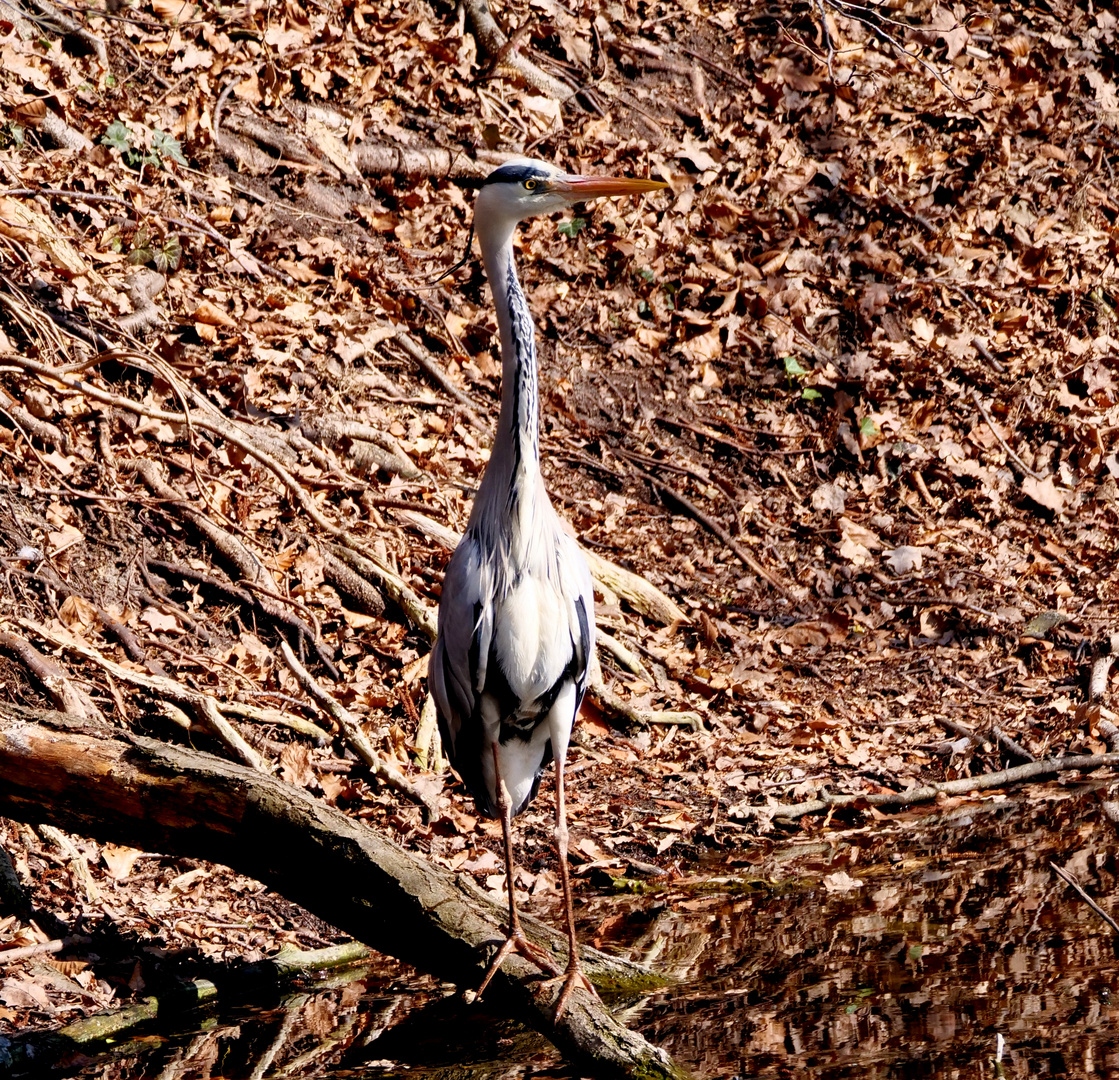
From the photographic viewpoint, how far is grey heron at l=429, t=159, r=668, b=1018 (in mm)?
4633

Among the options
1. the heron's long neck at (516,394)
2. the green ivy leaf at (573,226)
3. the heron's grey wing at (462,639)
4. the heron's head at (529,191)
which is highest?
the heron's head at (529,191)

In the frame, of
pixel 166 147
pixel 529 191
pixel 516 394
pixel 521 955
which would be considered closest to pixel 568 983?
pixel 521 955

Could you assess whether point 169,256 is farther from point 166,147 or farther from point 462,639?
point 462,639

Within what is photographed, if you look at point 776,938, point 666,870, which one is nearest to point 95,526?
point 666,870

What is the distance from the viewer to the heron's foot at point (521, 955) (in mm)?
3901

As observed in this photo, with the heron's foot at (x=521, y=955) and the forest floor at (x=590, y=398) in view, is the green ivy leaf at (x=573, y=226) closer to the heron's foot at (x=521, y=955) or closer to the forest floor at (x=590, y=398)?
the forest floor at (x=590, y=398)

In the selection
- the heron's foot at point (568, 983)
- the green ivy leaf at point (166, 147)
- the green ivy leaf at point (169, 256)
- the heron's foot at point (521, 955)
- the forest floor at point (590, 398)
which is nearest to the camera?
the heron's foot at point (568, 983)

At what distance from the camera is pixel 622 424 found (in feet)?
29.3

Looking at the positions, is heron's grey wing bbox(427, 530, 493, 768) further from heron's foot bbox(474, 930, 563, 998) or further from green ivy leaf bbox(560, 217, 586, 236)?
green ivy leaf bbox(560, 217, 586, 236)

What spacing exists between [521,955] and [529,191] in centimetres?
262

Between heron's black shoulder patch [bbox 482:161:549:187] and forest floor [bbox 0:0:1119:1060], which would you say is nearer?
heron's black shoulder patch [bbox 482:161:549:187]

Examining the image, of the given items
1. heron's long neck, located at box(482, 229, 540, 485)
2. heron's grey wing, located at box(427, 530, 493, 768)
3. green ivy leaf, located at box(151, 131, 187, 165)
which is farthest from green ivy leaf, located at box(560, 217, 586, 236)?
heron's grey wing, located at box(427, 530, 493, 768)

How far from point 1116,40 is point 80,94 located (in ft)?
A: 31.1

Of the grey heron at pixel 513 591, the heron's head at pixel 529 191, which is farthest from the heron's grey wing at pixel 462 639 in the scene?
the heron's head at pixel 529 191
